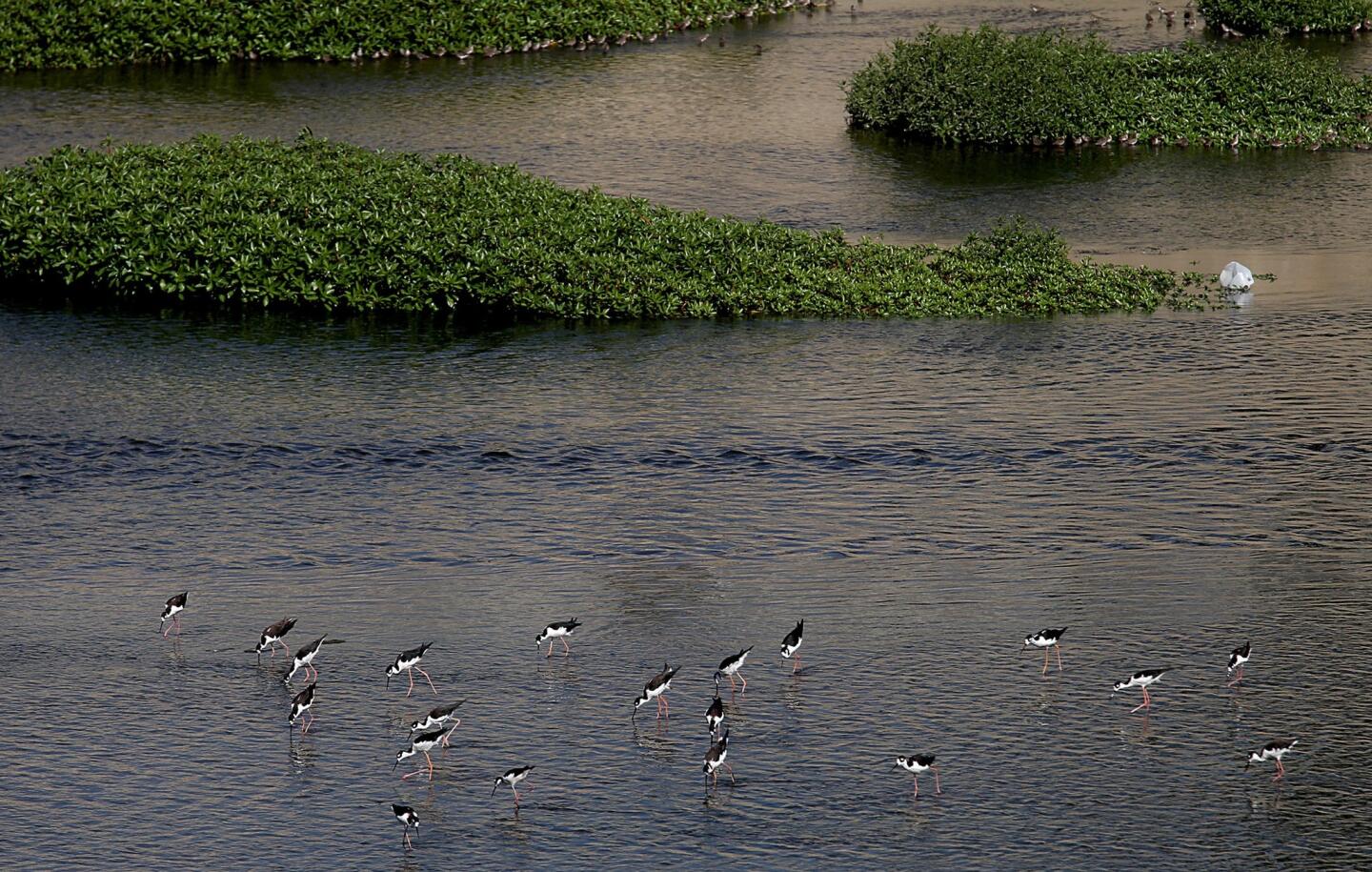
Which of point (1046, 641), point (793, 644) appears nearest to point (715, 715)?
point (793, 644)

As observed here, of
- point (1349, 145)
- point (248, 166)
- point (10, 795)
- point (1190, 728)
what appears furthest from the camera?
point (1349, 145)

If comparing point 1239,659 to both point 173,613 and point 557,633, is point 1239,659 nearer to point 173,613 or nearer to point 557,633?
point 557,633

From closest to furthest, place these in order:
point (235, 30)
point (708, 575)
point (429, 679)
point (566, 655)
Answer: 1. point (429, 679)
2. point (566, 655)
3. point (708, 575)
4. point (235, 30)

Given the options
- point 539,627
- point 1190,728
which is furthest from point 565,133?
point 1190,728

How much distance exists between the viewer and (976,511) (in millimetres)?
17234

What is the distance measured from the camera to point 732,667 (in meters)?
13.6

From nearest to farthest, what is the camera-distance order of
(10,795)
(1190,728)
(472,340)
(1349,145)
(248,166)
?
(10,795)
(1190,728)
(472,340)
(248,166)
(1349,145)

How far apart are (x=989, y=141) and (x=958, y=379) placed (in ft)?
43.8

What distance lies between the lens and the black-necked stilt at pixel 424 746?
40.5 ft

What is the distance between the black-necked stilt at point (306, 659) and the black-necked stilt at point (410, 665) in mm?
548

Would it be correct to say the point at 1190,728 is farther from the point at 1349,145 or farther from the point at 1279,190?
the point at 1349,145

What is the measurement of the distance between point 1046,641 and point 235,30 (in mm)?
31191

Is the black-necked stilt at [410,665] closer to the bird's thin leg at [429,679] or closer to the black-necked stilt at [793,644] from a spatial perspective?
the bird's thin leg at [429,679]

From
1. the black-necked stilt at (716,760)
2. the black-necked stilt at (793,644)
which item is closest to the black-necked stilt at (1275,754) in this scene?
the black-necked stilt at (793,644)
